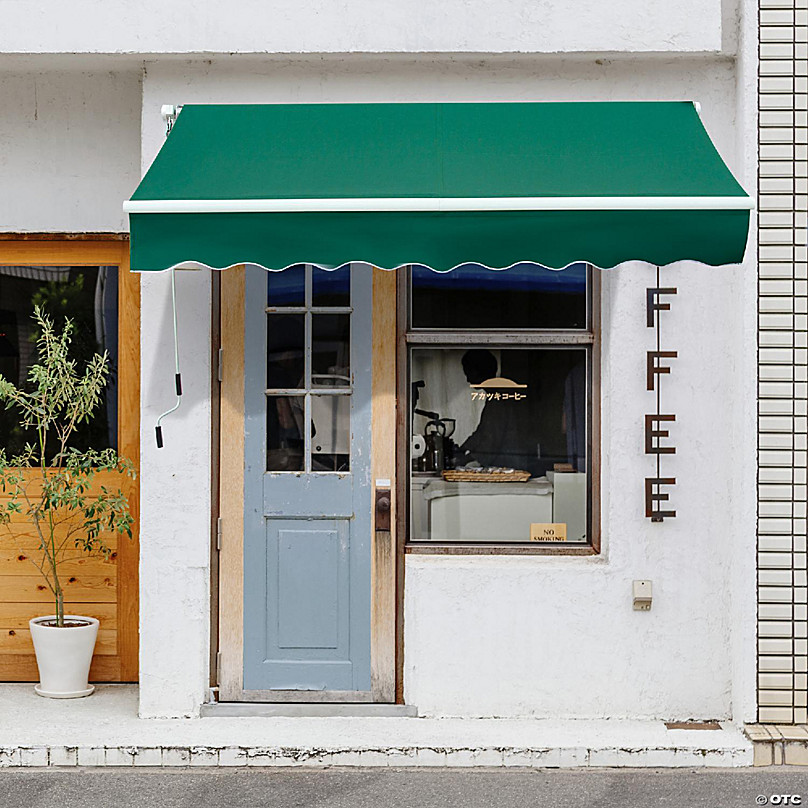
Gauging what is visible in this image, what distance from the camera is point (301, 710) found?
6320mm

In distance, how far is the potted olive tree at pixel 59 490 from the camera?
6.57m

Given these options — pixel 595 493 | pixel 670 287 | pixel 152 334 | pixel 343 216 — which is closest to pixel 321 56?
pixel 343 216

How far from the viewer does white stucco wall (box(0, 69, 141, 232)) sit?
6797 millimetres

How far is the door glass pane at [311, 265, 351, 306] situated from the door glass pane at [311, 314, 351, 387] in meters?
0.08

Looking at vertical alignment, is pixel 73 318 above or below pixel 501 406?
above

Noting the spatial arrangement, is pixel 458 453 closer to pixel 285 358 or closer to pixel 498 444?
pixel 498 444

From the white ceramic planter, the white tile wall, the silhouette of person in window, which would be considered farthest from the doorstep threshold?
the white tile wall

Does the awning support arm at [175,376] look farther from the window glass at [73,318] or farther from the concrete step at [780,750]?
the concrete step at [780,750]

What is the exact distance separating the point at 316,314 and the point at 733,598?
290cm

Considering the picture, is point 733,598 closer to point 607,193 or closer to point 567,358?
point 567,358

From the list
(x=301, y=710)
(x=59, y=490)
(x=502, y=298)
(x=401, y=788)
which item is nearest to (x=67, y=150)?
(x=59, y=490)

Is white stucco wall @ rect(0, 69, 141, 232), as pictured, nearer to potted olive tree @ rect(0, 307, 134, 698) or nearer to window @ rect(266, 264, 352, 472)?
potted olive tree @ rect(0, 307, 134, 698)

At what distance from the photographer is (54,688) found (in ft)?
21.6

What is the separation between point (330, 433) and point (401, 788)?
2060 millimetres
